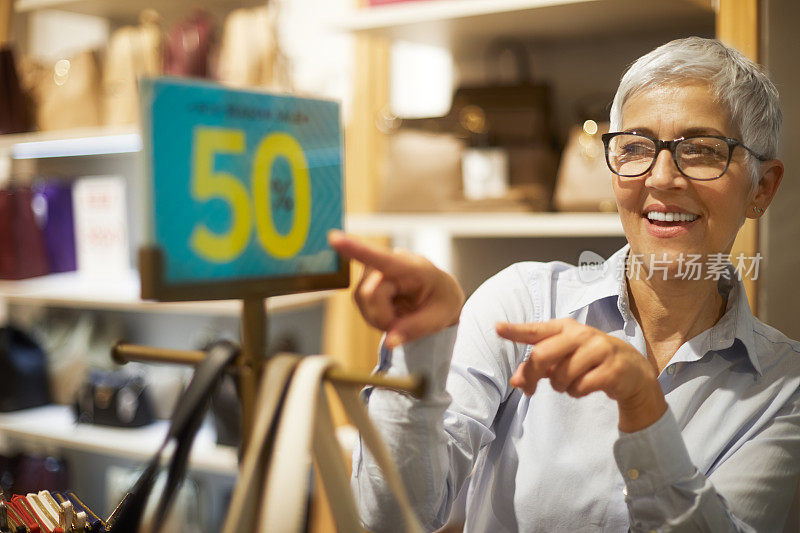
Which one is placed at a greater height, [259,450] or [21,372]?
[259,450]

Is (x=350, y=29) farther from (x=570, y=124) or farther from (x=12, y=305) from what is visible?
(x=12, y=305)

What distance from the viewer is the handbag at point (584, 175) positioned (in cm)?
113

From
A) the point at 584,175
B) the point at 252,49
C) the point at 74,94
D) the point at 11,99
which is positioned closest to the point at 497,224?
the point at 584,175

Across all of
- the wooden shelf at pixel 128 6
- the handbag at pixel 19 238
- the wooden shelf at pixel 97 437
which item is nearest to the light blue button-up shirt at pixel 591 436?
the wooden shelf at pixel 97 437

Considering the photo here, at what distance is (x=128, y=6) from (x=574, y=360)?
6.84 feet

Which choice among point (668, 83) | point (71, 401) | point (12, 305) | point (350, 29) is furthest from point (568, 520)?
point (12, 305)

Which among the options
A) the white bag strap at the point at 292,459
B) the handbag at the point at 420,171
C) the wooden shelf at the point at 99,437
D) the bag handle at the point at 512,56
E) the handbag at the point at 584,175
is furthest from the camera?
the wooden shelf at the point at 99,437

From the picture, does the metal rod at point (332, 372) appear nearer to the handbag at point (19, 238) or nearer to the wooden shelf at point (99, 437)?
the wooden shelf at point (99, 437)

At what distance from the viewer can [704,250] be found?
61 centimetres

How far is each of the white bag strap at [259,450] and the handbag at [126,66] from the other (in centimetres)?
173

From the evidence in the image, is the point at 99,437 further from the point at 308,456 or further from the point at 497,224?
the point at 308,456

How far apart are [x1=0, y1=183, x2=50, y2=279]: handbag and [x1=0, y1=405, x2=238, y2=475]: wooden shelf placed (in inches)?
16.0

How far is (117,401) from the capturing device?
1953 millimetres

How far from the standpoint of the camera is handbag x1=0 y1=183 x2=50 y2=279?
82.1 inches
